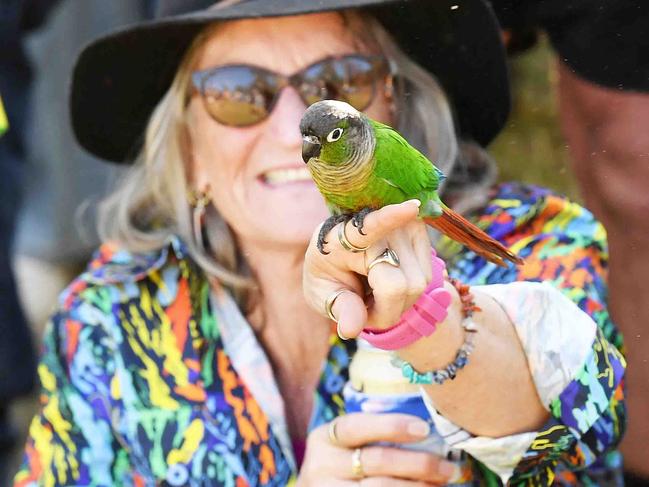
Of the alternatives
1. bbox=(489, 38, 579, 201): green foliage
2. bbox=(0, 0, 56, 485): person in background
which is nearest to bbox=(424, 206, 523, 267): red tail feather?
bbox=(0, 0, 56, 485): person in background

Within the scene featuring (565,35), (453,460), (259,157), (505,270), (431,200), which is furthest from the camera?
(565,35)

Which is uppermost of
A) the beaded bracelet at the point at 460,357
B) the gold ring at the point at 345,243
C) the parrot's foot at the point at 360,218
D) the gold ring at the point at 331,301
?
the parrot's foot at the point at 360,218

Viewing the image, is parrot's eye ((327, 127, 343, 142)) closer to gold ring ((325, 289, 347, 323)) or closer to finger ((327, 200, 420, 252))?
finger ((327, 200, 420, 252))

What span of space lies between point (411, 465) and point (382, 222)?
1.87ft

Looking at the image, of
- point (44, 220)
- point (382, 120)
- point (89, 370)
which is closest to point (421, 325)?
point (382, 120)

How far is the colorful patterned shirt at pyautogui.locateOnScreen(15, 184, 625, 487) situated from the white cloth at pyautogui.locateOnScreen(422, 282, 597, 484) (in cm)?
22

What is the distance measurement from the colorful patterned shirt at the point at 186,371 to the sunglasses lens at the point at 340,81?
341 mm

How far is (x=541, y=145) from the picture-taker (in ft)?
13.5

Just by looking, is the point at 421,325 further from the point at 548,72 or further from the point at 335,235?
the point at 548,72

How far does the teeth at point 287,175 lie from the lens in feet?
6.92

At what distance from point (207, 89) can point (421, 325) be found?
0.89m

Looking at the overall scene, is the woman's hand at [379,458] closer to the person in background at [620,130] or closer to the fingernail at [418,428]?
the fingernail at [418,428]

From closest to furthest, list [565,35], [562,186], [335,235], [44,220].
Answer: [335,235] → [565,35] → [562,186] → [44,220]

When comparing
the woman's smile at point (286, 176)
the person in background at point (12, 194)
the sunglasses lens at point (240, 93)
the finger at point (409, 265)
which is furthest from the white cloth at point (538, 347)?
the person in background at point (12, 194)
